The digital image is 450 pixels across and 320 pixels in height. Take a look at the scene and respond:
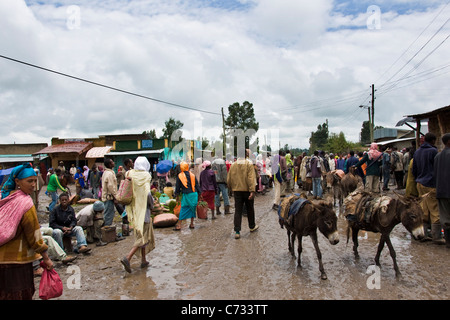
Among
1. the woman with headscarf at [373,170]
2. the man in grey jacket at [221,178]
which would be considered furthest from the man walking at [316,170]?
the man in grey jacket at [221,178]

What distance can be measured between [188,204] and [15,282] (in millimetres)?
5743

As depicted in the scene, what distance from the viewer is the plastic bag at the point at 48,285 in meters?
3.13

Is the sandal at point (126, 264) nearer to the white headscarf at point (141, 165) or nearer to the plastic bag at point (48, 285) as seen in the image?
the white headscarf at point (141, 165)

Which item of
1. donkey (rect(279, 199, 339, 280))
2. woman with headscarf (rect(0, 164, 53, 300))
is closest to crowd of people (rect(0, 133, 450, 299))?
woman with headscarf (rect(0, 164, 53, 300))

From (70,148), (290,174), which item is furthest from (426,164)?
(70,148)

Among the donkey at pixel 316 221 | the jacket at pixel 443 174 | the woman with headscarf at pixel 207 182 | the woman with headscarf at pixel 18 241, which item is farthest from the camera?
the woman with headscarf at pixel 207 182

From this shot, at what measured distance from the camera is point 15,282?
2953 millimetres

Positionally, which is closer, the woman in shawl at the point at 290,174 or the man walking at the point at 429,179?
the man walking at the point at 429,179

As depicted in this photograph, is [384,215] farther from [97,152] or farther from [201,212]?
[97,152]

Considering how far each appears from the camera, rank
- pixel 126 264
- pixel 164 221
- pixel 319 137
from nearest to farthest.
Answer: pixel 126 264 → pixel 164 221 → pixel 319 137

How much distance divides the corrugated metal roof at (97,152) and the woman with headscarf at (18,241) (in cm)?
3267

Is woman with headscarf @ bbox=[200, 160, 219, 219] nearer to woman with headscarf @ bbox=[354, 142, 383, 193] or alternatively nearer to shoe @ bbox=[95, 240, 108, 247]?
shoe @ bbox=[95, 240, 108, 247]
